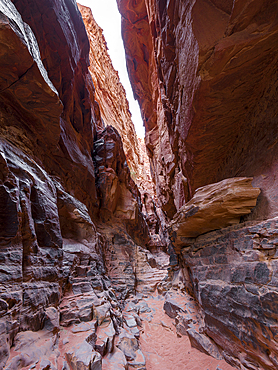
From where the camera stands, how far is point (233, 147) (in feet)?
21.3

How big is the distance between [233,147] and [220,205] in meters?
2.77

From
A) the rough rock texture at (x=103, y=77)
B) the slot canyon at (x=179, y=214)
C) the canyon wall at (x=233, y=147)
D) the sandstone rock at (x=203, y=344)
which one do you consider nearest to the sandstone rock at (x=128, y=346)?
the slot canyon at (x=179, y=214)

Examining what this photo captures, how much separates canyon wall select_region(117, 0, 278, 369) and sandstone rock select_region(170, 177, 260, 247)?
64 millimetres

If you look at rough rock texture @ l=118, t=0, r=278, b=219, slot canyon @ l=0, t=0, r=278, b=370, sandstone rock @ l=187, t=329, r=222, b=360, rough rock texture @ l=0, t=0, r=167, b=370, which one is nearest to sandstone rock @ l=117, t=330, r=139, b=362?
slot canyon @ l=0, t=0, r=278, b=370

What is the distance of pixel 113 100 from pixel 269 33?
26.7m

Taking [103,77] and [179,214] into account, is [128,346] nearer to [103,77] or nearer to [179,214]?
[179,214]

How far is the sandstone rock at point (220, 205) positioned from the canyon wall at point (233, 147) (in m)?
0.06

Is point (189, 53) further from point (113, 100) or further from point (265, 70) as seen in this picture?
point (113, 100)

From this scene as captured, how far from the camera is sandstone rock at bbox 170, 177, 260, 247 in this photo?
4.81 meters

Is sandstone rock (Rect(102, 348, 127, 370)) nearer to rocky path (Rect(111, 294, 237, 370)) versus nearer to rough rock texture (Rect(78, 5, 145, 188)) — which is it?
rocky path (Rect(111, 294, 237, 370))

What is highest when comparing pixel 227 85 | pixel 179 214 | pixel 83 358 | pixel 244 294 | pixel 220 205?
pixel 227 85

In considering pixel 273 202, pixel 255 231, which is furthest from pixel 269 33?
pixel 255 231

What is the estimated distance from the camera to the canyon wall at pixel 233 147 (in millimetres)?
3718

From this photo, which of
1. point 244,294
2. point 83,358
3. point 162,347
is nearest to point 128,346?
point 162,347
